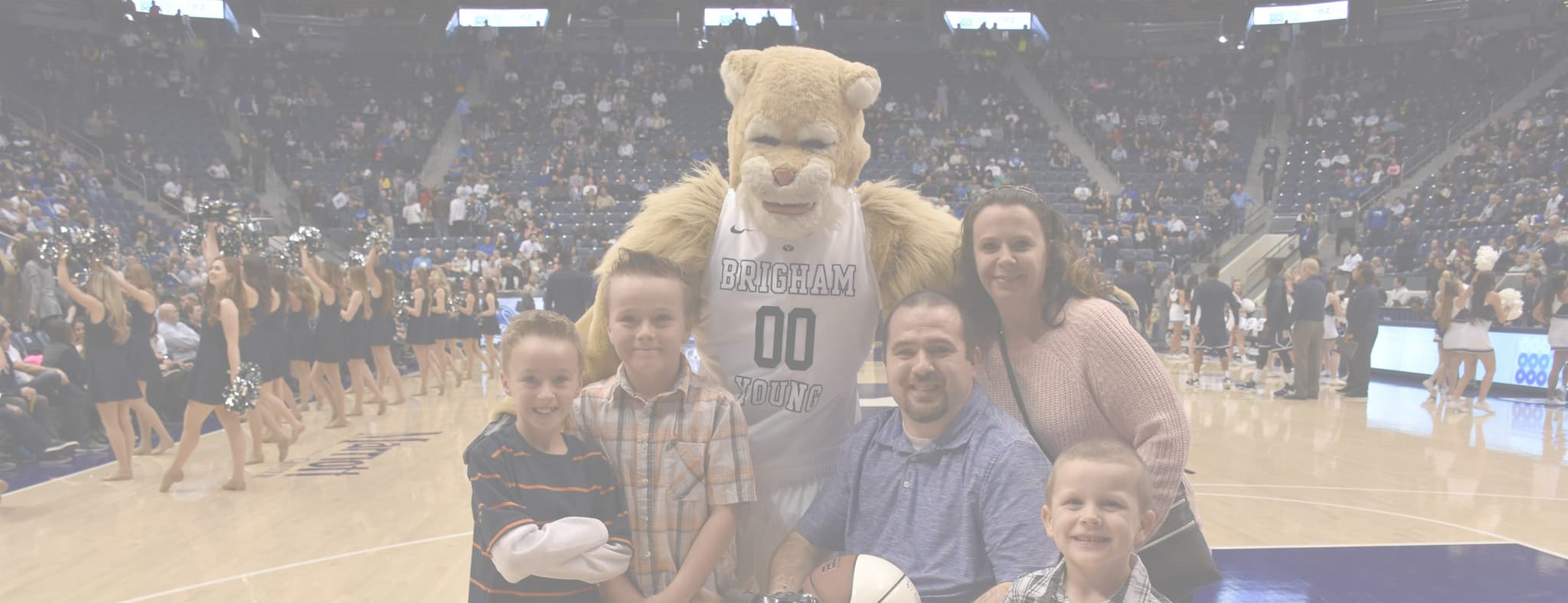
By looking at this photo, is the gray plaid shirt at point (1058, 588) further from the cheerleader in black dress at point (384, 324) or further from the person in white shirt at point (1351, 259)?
the person in white shirt at point (1351, 259)

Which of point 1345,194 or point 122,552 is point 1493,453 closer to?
point 122,552

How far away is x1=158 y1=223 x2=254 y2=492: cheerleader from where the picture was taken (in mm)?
5750

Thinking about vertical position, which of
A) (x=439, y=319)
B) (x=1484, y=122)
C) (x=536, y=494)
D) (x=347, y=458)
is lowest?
(x=347, y=458)

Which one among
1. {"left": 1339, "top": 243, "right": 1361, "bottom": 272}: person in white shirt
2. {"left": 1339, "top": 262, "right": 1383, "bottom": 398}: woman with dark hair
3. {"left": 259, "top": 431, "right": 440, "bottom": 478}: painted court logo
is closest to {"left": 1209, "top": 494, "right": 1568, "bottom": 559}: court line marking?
{"left": 259, "top": 431, "right": 440, "bottom": 478}: painted court logo

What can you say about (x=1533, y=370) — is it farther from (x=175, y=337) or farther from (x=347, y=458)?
(x=175, y=337)

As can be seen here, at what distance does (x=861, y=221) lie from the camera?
7.91ft

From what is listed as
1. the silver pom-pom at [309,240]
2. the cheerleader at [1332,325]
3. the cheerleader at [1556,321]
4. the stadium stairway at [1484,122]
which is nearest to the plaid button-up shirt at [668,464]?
the silver pom-pom at [309,240]

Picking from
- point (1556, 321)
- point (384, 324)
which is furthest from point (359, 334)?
point (1556, 321)

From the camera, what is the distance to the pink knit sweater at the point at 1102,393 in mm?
1817

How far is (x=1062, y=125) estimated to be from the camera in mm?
23141

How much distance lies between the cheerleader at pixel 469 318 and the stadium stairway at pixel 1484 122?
52.5 ft

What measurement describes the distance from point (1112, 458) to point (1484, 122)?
21533mm

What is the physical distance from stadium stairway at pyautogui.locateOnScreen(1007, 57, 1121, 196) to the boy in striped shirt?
19.9 meters

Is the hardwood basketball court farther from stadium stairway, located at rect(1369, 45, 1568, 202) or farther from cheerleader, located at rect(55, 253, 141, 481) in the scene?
stadium stairway, located at rect(1369, 45, 1568, 202)
